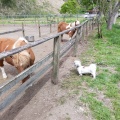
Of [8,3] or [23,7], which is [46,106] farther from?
[23,7]

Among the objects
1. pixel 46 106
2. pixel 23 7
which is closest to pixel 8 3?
pixel 23 7

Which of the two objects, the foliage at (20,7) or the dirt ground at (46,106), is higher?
the foliage at (20,7)

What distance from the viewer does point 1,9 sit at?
46.3m

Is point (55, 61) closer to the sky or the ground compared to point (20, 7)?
closer to the ground

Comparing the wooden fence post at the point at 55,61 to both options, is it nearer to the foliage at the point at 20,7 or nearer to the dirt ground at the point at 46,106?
the dirt ground at the point at 46,106

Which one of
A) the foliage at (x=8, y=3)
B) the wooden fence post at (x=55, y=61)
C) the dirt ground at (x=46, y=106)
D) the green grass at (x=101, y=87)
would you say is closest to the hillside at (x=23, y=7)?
the foliage at (x=8, y=3)

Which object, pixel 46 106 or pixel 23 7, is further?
pixel 23 7

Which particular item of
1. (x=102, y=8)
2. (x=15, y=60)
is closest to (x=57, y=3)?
(x=102, y=8)

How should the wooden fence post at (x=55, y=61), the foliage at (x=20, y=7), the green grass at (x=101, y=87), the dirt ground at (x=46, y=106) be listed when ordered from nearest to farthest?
the dirt ground at (x=46, y=106) → the green grass at (x=101, y=87) → the wooden fence post at (x=55, y=61) → the foliage at (x=20, y=7)

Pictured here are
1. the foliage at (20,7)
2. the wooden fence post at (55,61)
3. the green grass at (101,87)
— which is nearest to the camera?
the green grass at (101,87)

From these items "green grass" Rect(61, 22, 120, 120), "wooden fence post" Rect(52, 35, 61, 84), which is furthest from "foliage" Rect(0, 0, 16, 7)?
"wooden fence post" Rect(52, 35, 61, 84)

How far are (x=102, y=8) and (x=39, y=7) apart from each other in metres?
45.3

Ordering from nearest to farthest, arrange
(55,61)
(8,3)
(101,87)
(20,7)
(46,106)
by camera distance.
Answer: (46,106)
(101,87)
(55,61)
(8,3)
(20,7)

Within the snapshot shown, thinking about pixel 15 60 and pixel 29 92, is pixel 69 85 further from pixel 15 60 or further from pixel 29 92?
pixel 15 60
